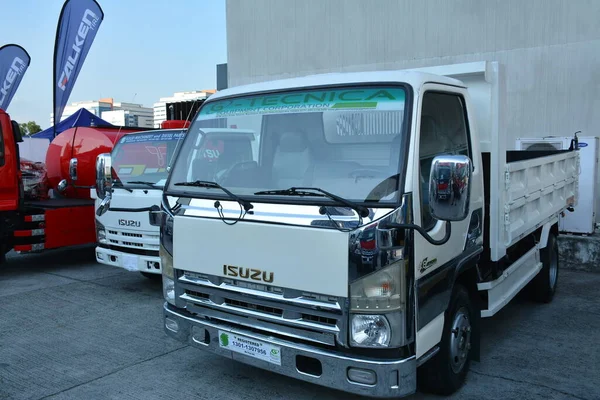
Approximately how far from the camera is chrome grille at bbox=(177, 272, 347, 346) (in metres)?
3.15

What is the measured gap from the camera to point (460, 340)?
3.88 meters

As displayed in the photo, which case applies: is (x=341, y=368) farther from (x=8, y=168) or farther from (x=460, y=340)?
(x=8, y=168)

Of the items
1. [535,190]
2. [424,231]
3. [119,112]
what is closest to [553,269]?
[535,190]

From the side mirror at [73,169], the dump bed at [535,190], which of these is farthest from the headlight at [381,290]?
the side mirror at [73,169]

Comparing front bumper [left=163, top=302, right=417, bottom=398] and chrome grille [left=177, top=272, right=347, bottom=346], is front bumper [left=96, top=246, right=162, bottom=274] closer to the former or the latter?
chrome grille [left=177, top=272, right=347, bottom=346]

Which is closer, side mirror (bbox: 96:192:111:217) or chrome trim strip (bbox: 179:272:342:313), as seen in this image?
chrome trim strip (bbox: 179:272:342:313)

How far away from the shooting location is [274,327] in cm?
337

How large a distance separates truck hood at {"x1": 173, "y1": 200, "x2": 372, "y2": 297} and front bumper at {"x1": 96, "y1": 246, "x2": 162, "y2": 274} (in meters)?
2.84

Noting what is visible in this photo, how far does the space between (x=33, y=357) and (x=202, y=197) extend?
242 centimetres

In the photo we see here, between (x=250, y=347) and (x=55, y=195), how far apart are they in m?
7.68

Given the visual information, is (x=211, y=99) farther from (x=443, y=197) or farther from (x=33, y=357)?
(x=33, y=357)

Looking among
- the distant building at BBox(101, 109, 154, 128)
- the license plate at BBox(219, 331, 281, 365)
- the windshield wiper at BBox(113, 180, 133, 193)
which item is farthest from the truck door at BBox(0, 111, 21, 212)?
the distant building at BBox(101, 109, 154, 128)

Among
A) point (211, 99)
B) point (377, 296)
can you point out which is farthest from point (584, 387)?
point (211, 99)

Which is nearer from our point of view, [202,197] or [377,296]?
[377,296]
